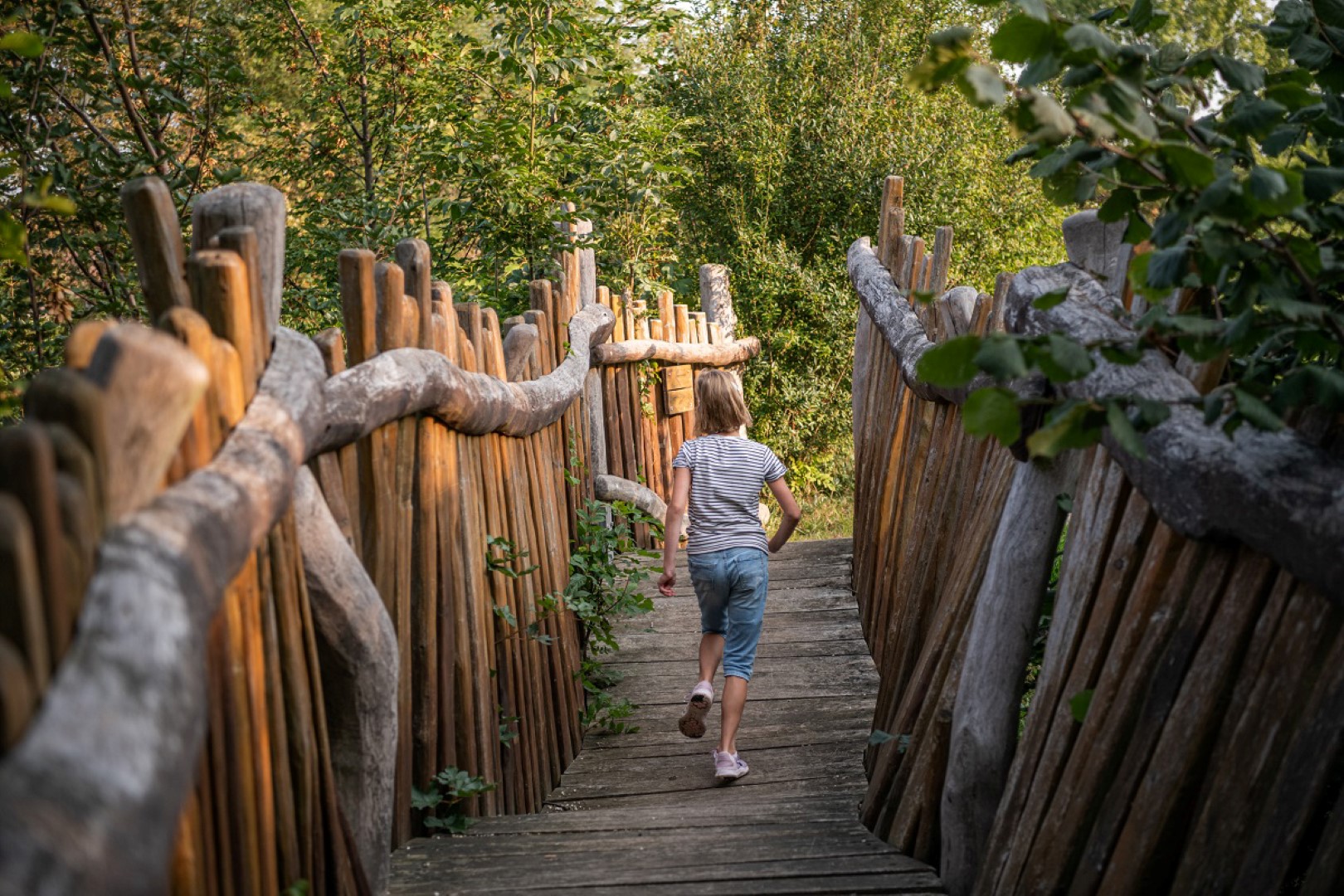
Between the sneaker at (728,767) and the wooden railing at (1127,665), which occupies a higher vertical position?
the wooden railing at (1127,665)

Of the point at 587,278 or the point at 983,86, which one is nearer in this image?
the point at 983,86

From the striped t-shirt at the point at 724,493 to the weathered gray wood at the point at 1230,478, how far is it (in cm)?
254

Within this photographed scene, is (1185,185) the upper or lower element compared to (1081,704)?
upper

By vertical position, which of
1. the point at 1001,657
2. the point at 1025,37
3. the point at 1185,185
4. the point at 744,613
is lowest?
the point at 744,613

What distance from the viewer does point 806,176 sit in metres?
12.6

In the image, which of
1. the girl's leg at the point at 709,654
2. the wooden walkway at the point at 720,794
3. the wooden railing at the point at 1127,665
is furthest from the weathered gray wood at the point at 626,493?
the wooden railing at the point at 1127,665

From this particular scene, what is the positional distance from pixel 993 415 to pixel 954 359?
11 centimetres

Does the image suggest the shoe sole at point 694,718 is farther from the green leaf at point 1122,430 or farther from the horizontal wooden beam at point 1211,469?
the green leaf at point 1122,430

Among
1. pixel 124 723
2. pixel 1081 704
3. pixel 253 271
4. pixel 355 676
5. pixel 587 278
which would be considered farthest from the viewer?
pixel 587 278

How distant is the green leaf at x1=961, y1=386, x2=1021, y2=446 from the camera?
1.74 m

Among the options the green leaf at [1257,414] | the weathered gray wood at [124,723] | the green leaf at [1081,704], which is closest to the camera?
the weathered gray wood at [124,723]

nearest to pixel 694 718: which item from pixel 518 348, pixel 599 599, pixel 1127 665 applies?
pixel 599 599

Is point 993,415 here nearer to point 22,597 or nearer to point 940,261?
point 22,597

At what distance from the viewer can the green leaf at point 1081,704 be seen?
2.24 m
